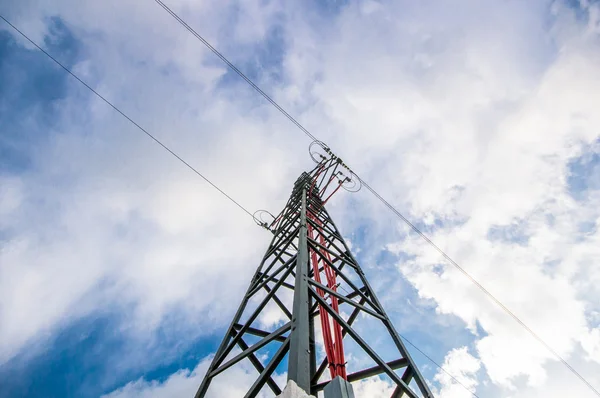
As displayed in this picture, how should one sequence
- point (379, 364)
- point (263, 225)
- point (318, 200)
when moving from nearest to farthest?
point (379, 364)
point (318, 200)
point (263, 225)

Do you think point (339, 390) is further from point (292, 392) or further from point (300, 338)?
point (300, 338)

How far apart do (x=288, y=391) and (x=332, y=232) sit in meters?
4.98

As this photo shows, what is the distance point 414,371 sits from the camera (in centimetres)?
335

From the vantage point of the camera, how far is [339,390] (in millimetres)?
2033

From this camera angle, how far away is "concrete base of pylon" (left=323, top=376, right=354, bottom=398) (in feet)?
6.63

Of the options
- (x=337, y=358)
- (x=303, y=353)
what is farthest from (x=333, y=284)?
(x=303, y=353)

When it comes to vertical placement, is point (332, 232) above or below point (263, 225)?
below

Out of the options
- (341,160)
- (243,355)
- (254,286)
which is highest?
(341,160)

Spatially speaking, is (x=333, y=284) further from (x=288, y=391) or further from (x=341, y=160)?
(x=341, y=160)

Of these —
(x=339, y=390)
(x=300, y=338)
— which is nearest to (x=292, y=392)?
(x=339, y=390)

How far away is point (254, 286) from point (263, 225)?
14.8ft

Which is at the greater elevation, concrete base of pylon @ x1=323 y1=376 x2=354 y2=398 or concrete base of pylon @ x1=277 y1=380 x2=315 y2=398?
concrete base of pylon @ x1=277 y1=380 x2=315 y2=398

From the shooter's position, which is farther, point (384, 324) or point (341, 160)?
point (341, 160)

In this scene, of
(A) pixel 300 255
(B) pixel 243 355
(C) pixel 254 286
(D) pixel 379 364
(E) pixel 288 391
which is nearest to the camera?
(E) pixel 288 391
